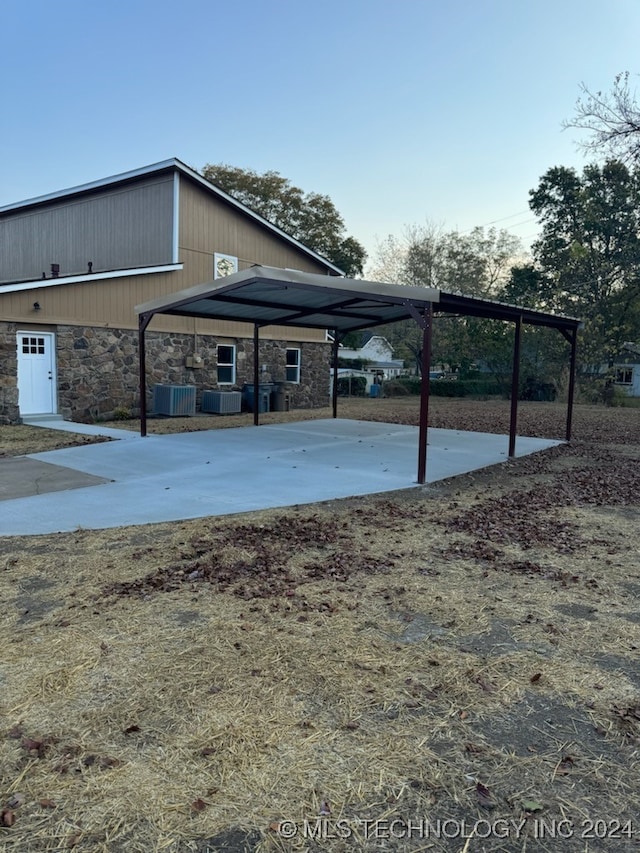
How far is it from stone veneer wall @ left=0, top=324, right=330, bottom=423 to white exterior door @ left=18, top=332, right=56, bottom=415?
17 cm

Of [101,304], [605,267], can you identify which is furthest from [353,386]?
[101,304]

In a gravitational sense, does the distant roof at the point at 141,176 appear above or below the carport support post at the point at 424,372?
above

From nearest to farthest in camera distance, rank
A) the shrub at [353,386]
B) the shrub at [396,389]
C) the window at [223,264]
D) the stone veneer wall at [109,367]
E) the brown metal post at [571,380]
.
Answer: the brown metal post at [571,380], the stone veneer wall at [109,367], the window at [223,264], the shrub at [396,389], the shrub at [353,386]

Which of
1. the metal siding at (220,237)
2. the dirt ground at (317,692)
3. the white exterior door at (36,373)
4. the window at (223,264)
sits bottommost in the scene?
the dirt ground at (317,692)

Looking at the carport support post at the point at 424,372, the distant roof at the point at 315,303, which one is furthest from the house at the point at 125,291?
the carport support post at the point at 424,372

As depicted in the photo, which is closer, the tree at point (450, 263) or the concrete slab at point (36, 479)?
the concrete slab at point (36, 479)

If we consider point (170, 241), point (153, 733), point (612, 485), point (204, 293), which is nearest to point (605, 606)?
point (153, 733)

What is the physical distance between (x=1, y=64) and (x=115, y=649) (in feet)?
57.4

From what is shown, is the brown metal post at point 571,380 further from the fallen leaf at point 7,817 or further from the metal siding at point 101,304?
the fallen leaf at point 7,817

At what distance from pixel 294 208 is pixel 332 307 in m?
24.9

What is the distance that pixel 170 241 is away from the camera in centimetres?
1580

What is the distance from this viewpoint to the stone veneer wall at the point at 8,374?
1264cm

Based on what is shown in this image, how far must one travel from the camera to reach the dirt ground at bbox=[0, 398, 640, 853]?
77.8 inches

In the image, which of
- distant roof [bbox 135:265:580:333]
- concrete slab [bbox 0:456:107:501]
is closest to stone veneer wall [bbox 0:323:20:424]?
distant roof [bbox 135:265:580:333]
